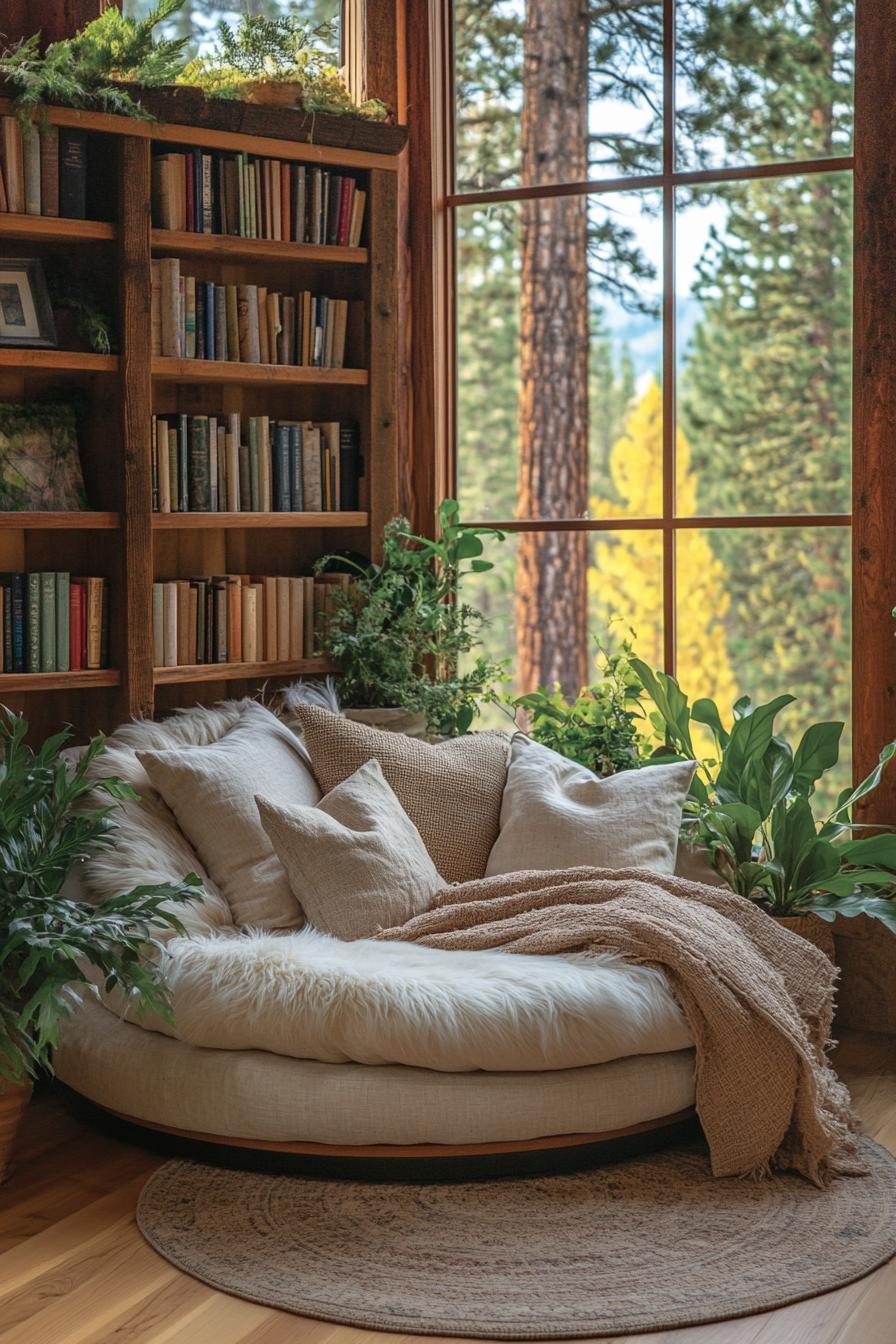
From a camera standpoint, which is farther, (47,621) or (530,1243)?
(47,621)

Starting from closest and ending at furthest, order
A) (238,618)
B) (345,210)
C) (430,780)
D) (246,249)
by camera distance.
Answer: (430,780) → (246,249) → (238,618) → (345,210)

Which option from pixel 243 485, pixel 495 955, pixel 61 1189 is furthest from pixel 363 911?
pixel 243 485

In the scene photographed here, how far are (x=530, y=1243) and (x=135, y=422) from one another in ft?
7.58

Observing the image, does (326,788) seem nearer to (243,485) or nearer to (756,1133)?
(243,485)

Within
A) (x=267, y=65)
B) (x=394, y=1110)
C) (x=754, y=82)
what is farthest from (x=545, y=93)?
(x=394, y=1110)

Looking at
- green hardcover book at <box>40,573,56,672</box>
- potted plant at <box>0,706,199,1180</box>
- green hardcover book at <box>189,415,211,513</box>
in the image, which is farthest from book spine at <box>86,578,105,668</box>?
potted plant at <box>0,706,199,1180</box>

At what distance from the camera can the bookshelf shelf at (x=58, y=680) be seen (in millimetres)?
3635

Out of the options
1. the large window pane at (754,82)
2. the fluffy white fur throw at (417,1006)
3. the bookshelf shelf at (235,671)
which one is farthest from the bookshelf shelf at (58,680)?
the large window pane at (754,82)

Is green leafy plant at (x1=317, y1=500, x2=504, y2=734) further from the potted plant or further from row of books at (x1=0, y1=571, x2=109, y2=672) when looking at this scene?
the potted plant

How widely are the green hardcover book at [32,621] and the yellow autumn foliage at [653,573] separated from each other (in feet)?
5.88

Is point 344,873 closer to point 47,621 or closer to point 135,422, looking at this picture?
point 47,621

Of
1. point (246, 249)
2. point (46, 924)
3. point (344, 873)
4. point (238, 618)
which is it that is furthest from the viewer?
point (238, 618)

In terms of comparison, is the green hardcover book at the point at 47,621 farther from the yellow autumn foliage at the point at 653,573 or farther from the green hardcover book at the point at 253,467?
the yellow autumn foliage at the point at 653,573

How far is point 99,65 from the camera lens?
11.9 ft
